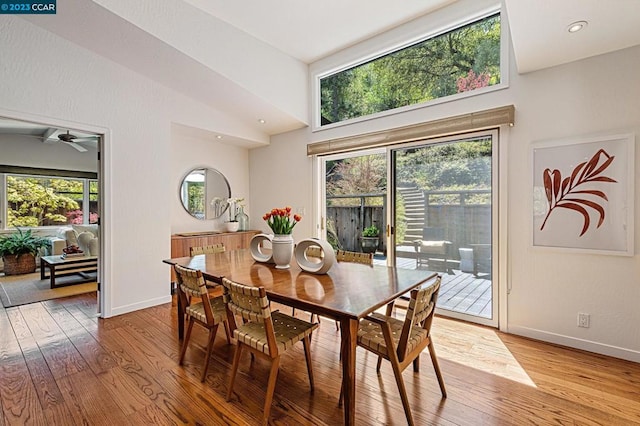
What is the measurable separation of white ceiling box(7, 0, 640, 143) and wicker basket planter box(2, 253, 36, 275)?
14.8ft

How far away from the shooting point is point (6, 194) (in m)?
6.25

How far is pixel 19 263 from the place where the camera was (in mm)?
5562

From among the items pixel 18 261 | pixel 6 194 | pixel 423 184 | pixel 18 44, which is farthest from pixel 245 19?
pixel 6 194

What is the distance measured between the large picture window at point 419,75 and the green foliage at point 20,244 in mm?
5912

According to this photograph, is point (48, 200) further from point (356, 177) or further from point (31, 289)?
point (356, 177)

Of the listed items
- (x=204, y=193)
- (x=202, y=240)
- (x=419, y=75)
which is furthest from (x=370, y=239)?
(x=204, y=193)

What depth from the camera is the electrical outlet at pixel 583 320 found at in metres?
2.62

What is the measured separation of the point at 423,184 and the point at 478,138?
2.47 ft

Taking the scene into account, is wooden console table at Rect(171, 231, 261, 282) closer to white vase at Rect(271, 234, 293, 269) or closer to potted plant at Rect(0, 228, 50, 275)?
white vase at Rect(271, 234, 293, 269)

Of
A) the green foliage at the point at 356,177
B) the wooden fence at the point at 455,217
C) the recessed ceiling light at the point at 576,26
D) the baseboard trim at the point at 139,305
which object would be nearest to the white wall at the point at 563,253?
the wooden fence at the point at 455,217

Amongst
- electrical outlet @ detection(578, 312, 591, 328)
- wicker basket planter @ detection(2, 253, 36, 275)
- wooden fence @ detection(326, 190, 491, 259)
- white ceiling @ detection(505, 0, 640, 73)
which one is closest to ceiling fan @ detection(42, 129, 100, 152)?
wicker basket planter @ detection(2, 253, 36, 275)

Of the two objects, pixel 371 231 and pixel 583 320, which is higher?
pixel 371 231

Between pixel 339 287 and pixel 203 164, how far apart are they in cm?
385

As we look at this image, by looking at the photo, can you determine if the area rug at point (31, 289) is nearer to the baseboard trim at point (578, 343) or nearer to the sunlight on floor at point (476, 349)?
the sunlight on floor at point (476, 349)
